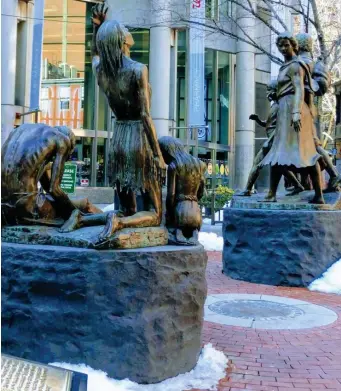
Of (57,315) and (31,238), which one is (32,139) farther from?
(57,315)

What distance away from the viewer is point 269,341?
4977 millimetres

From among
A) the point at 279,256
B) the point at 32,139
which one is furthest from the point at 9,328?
the point at 279,256

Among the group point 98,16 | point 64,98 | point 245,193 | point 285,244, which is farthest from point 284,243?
point 64,98

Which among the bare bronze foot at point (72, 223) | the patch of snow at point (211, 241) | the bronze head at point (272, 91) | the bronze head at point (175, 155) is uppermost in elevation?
the bronze head at point (272, 91)

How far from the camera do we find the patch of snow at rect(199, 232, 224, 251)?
12172mm

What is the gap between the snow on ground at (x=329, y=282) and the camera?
756 cm

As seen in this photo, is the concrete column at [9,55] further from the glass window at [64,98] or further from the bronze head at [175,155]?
the bronze head at [175,155]

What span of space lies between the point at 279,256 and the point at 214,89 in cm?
2477

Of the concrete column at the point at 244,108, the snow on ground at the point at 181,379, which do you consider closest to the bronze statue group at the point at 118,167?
the snow on ground at the point at 181,379

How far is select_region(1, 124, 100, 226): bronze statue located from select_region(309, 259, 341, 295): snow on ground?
15.3 feet

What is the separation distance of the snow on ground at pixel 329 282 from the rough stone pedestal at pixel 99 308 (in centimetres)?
427

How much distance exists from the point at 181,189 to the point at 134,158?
0.58 metres

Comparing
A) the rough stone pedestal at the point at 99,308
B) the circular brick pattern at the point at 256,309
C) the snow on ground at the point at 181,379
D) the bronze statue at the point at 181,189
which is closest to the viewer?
the snow on ground at the point at 181,379

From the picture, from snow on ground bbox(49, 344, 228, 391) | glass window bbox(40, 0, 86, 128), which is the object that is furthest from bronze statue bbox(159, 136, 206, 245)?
glass window bbox(40, 0, 86, 128)
